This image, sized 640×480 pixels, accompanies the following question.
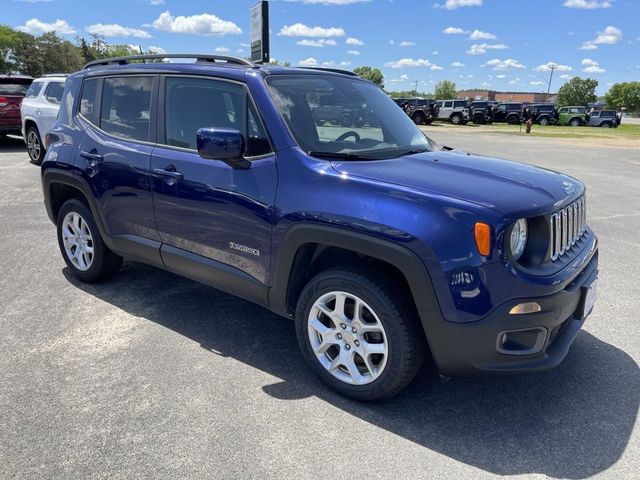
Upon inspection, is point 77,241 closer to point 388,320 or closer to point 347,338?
point 347,338

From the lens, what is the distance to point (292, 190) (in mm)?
2973

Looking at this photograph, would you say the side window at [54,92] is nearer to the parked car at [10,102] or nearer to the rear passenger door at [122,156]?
the parked car at [10,102]

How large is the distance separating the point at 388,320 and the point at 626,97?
497 ft

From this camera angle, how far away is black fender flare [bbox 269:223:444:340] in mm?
2543

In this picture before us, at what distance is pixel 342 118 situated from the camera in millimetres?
3543

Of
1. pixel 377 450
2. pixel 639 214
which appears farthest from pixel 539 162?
pixel 377 450

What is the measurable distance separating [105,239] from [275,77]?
6.75 feet

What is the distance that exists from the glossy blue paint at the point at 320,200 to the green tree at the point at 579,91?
12651cm

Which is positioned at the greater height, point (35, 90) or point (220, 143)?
point (35, 90)

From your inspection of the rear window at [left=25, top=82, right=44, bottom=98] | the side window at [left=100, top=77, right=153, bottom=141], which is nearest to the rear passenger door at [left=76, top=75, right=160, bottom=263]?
the side window at [left=100, top=77, right=153, bottom=141]

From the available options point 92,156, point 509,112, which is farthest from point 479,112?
point 92,156

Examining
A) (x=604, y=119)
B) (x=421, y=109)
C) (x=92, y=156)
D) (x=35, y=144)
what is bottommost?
(x=604, y=119)

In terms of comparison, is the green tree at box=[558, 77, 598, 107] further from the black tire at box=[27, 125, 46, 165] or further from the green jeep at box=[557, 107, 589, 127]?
the black tire at box=[27, 125, 46, 165]

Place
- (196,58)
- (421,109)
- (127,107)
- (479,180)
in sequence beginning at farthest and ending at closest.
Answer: (421,109) → (127,107) → (196,58) → (479,180)
